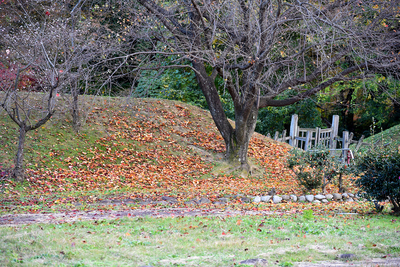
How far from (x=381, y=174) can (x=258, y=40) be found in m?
5.23

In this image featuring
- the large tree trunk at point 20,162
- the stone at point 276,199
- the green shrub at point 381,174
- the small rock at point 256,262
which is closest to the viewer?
the small rock at point 256,262

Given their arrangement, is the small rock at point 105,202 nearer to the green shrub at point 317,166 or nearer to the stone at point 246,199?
the stone at point 246,199

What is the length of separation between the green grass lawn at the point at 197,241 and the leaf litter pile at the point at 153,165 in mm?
2051

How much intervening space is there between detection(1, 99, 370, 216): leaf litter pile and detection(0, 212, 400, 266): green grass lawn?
6.73 feet

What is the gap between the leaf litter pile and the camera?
10242 millimetres

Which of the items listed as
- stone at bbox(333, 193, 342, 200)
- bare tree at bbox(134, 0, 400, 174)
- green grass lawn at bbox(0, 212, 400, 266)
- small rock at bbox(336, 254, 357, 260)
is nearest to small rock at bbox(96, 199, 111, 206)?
green grass lawn at bbox(0, 212, 400, 266)

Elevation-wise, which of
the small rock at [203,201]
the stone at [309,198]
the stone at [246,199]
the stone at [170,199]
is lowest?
the stone at [170,199]

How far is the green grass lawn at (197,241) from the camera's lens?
4.75m

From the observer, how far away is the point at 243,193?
1092 centimetres

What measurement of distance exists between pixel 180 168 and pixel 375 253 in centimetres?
920

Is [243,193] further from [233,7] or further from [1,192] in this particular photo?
[1,192]

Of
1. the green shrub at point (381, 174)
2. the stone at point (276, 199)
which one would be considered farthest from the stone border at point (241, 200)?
the green shrub at point (381, 174)

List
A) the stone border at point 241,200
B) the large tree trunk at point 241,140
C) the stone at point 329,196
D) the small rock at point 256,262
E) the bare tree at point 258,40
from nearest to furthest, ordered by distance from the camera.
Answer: the small rock at point 256,262 → the stone border at point 241,200 → the stone at point 329,196 → the bare tree at point 258,40 → the large tree trunk at point 241,140

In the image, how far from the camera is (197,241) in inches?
229
